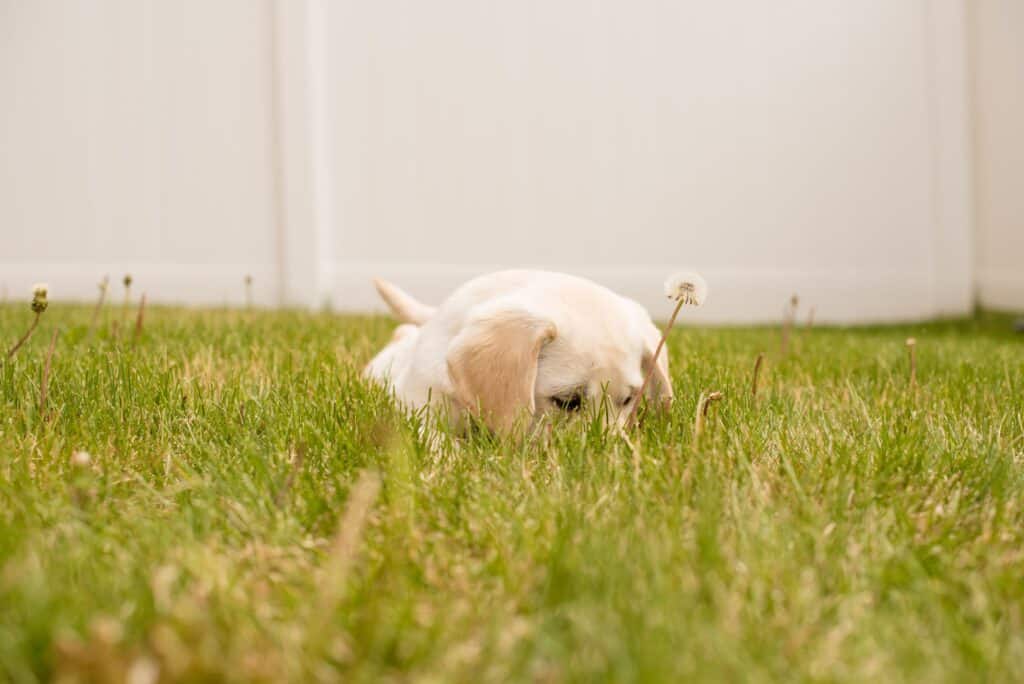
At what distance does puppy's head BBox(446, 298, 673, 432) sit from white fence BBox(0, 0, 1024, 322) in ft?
17.2

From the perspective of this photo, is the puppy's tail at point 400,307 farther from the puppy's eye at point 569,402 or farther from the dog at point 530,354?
the puppy's eye at point 569,402

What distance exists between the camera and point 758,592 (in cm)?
103

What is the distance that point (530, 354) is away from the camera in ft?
6.18

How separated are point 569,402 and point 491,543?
826mm

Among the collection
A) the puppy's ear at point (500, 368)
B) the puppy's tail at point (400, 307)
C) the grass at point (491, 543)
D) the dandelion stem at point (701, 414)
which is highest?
the puppy's tail at point (400, 307)

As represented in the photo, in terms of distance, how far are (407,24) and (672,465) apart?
6.50 meters

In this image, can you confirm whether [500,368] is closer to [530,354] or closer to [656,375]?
[530,354]

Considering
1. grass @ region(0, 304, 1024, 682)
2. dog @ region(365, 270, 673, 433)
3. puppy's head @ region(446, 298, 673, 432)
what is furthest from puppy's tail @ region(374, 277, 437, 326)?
puppy's head @ region(446, 298, 673, 432)

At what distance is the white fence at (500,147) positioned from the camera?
7.13 m

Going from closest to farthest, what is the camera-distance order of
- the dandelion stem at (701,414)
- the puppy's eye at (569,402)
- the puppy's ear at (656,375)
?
the dandelion stem at (701,414) < the puppy's eye at (569,402) < the puppy's ear at (656,375)

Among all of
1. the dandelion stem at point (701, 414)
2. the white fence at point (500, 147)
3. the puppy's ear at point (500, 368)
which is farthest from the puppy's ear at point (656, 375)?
the white fence at point (500, 147)

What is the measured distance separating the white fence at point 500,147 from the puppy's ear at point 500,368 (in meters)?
5.39

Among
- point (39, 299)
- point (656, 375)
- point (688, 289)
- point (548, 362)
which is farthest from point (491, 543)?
point (39, 299)

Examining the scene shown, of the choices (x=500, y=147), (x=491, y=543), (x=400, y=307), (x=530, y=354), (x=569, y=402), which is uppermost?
(x=500, y=147)
